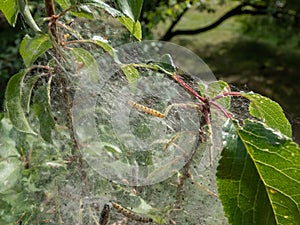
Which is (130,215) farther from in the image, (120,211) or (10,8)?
(10,8)

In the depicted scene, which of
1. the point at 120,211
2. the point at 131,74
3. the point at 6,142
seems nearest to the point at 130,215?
the point at 120,211

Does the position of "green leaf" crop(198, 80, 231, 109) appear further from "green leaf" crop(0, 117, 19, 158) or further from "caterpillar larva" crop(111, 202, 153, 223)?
"green leaf" crop(0, 117, 19, 158)

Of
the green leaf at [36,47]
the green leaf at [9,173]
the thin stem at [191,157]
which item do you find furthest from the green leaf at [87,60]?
the green leaf at [9,173]

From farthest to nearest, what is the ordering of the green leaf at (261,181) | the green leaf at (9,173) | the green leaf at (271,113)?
1. the green leaf at (9,173)
2. the green leaf at (271,113)
3. the green leaf at (261,181)

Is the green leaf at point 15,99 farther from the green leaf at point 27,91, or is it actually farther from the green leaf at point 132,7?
the green leaf at point 132,7

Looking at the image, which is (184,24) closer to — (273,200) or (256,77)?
(256,77)

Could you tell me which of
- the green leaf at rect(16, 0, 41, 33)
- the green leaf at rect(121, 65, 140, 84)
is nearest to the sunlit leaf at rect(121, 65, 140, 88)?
the green leaf at rect(121, 65, 140, 84)

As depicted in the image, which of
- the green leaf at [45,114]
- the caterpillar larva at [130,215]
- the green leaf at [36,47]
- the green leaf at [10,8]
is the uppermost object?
the green leaf at [10,8]
